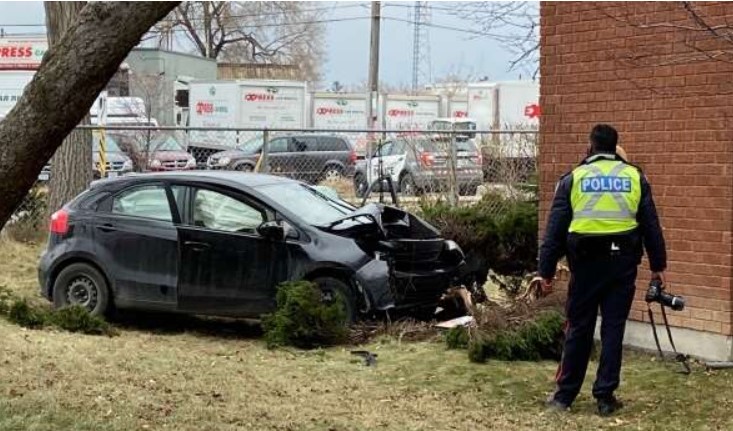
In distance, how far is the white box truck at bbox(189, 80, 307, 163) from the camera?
33.1 m

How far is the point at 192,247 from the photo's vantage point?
27.4 ft

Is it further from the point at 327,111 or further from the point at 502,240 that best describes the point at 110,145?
the point at 327,111

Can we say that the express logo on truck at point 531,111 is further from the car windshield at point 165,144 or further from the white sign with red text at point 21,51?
the car windshield at point 165,144

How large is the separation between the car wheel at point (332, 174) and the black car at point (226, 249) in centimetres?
761

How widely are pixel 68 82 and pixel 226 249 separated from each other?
4287 millimetres

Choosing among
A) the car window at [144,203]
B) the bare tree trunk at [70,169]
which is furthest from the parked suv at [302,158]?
the car window at [144,203]

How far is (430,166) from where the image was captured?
45.5 feet

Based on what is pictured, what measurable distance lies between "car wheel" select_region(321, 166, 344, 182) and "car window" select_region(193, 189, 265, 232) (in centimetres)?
800

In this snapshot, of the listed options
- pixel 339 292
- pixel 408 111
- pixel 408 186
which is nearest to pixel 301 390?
pixel 339 292

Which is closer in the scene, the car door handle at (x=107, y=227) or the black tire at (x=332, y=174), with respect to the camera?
the car door handle at (x=107, y=227)

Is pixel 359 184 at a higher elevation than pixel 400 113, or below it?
below

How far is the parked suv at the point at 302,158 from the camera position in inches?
669

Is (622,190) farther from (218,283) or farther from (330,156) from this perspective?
(330,156)

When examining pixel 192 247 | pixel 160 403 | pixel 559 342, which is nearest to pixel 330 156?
pixel 192 247
